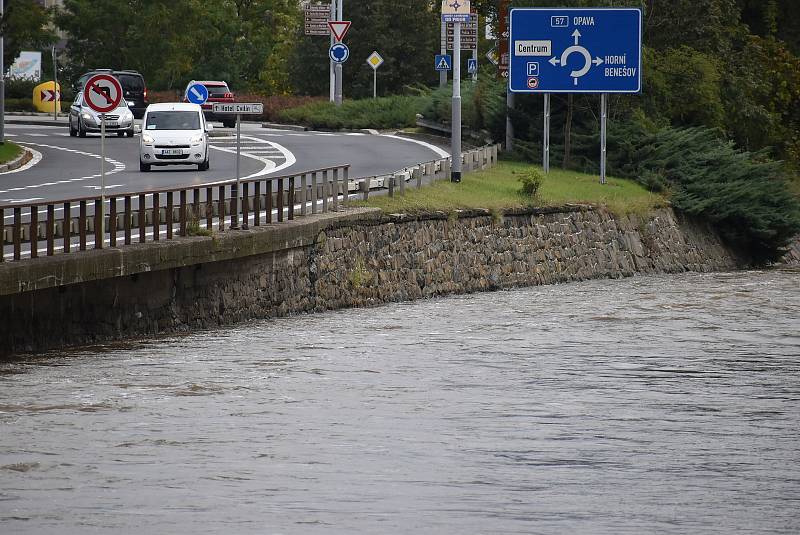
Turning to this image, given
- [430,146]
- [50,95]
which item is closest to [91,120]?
[50,95]

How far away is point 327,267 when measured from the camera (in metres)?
28.4

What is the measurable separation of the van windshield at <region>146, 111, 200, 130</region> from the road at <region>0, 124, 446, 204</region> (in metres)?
1.01

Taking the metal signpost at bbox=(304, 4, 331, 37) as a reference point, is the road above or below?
below

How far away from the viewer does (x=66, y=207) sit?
70.5 feet

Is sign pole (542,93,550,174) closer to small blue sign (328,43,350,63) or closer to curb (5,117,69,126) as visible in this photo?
small blue sign (328,43,350,63)

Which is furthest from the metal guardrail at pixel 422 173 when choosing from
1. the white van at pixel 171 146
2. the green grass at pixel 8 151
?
the green grass at pixel 8 151

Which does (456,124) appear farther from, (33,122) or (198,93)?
(33,122)

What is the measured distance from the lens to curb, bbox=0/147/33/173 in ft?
130

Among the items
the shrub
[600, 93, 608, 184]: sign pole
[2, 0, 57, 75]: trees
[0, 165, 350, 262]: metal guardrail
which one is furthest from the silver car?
[0, 165, 350, 262]: metal guardrail

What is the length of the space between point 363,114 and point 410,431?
4378 cm

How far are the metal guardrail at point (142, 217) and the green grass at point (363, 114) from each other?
2567 centimetres

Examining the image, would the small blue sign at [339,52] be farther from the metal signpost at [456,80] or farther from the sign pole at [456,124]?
the sign pole at [456,124]

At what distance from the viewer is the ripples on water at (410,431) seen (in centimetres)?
1316

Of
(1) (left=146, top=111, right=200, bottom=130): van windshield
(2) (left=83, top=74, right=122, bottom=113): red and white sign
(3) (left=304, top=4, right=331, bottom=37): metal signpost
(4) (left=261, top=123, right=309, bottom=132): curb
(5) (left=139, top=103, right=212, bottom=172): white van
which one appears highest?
(3) (left=304, top=4, right=331, bottom=37): metal signpost
